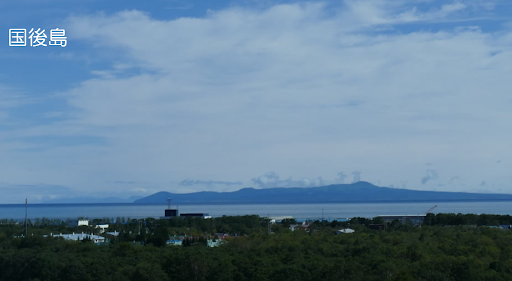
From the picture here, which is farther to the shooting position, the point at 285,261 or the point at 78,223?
the point at 78,223

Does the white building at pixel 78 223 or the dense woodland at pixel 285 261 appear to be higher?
the white building at pixel 78 223

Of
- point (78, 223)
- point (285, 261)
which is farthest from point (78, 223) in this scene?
point (285, 261)

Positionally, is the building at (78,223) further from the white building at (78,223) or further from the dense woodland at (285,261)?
the dense woodland at (285,261)

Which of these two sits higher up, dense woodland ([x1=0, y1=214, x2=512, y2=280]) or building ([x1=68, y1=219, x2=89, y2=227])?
building ([x1=68, y1=219, x2=89, y2=227])

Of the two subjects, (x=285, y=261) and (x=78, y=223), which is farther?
(x=78, y=223)

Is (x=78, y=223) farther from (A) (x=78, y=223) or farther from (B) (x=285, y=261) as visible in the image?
(B) (x=285, y=261)

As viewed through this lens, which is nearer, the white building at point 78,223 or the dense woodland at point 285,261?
the dense woodland at point 285,261

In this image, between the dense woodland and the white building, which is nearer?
the dense woodland

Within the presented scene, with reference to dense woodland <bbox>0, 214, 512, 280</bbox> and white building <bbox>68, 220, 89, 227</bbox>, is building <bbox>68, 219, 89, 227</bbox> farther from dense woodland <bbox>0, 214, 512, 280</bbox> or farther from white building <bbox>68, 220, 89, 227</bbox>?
dense woodland <bbox>0, 214, 512, 280</bbox>

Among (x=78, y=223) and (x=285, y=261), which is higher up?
(x=78, y=223)

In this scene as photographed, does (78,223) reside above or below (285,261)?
above

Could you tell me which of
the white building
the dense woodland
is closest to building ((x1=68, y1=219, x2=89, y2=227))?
the white building

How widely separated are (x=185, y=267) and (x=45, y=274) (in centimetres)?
587

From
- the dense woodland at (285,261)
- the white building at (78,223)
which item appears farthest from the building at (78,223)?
the dense woodland at (285,261)
